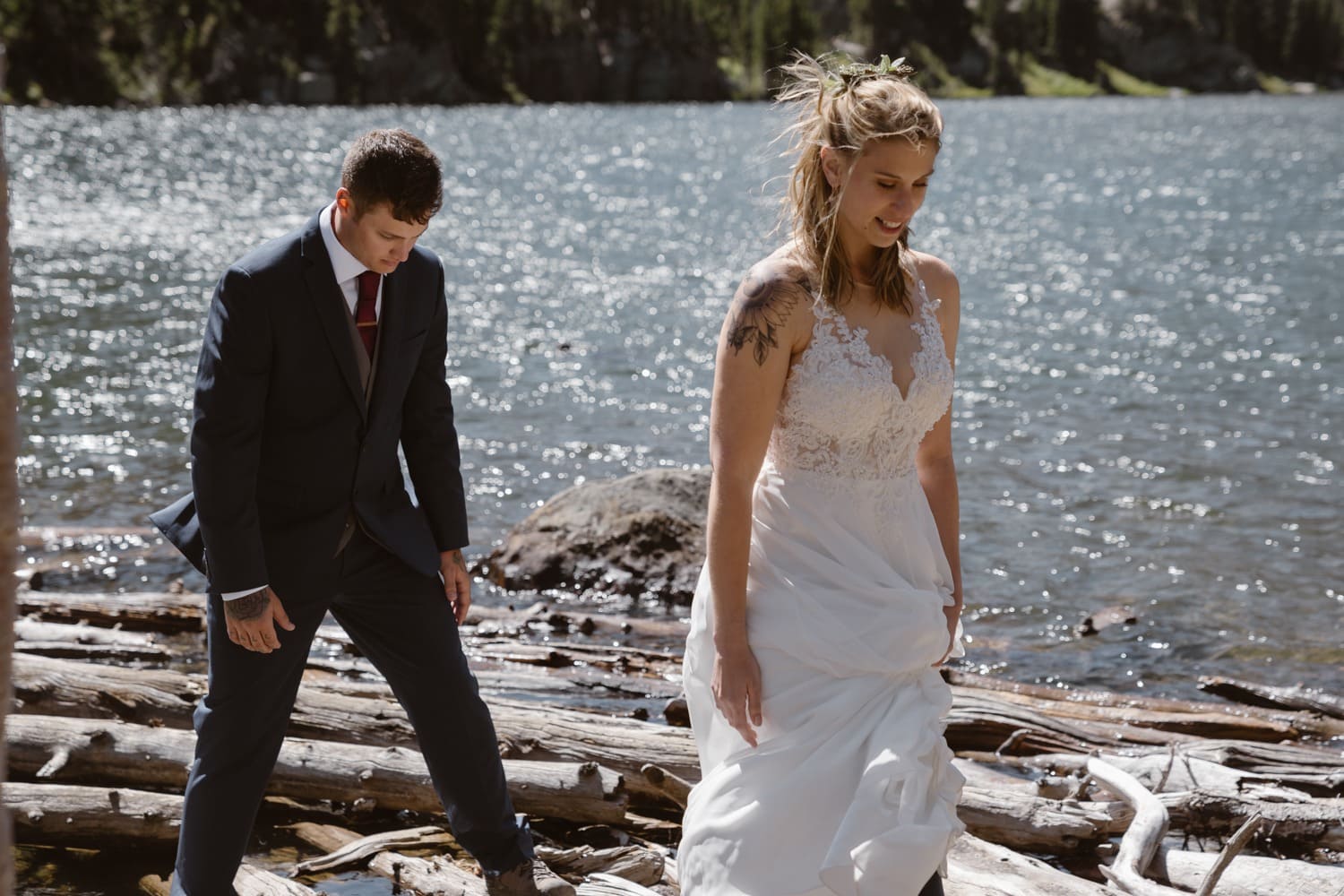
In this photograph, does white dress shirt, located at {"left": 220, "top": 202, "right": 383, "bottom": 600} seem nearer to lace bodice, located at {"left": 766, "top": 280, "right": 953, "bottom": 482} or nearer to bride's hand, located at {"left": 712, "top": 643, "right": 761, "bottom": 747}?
lace bodice, located at {"left": 766, "top": 280, "right": 953, "bottom": 482}

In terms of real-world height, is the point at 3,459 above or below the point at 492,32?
below

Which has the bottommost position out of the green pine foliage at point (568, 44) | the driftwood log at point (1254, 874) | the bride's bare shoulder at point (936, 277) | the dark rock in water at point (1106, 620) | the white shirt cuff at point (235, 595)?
the dark rock in water at point (1106, 620)

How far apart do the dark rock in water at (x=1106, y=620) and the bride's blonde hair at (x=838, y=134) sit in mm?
6335

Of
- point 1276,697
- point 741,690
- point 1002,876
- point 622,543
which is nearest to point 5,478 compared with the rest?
point 741,690

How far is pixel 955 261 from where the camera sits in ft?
106

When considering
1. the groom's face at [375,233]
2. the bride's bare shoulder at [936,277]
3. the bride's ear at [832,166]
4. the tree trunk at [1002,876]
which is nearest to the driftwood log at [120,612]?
the groom's face at [375,233]

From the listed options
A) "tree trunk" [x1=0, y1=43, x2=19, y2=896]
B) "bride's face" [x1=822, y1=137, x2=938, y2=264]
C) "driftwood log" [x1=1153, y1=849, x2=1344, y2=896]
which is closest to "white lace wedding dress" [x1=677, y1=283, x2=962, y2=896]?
"bride's face" [x1=822, y1=137, x2=938, y2=264]

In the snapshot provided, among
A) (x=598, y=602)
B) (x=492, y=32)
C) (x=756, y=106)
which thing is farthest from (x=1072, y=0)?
(x=598, y=602)

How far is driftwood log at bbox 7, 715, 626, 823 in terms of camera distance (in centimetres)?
543

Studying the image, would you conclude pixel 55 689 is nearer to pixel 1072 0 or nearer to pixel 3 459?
pixel 3 459

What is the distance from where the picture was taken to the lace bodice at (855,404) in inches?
144

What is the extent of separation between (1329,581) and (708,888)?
859 cm

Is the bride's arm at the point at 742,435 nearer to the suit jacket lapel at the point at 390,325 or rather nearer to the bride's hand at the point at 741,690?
the bride's hand at the point at 741,690

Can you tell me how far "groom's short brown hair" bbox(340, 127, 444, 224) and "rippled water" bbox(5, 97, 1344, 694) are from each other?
1018 mm
